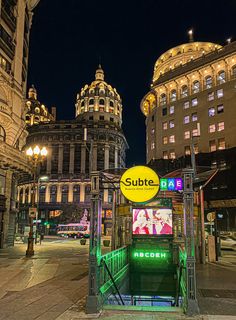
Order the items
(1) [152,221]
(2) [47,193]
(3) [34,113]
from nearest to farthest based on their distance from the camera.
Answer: (1) [152,221]
(2) [47,193]
(3) [34,113]

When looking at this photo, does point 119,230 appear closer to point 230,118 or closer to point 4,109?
point 4,109

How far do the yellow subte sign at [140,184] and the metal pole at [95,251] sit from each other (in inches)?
57.1

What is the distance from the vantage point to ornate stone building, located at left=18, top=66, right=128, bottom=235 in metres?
96.3

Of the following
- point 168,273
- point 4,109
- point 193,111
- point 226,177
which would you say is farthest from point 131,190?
point 193,111

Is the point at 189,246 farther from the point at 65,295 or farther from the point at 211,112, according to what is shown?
the point at 211,112

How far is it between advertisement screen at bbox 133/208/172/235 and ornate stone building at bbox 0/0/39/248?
14.1m

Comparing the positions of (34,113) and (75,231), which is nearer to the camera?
(75,231)

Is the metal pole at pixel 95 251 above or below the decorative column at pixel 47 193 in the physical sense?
below

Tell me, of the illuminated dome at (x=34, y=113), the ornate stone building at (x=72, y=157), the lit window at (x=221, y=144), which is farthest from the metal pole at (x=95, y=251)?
the illuminated dome at (x=34, y=113)

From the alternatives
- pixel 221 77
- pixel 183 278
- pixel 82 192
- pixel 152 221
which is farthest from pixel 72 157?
pixel 183 278

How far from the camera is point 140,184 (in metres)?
10.5

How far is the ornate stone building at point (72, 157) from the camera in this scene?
316ft

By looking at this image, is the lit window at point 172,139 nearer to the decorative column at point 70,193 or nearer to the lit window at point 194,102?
the lit window at point 194,102

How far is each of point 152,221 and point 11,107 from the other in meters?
20.6
